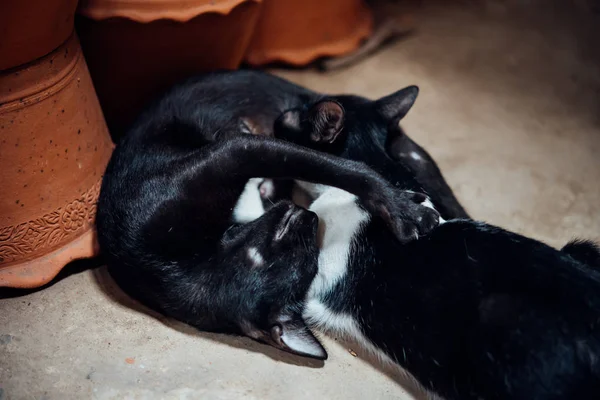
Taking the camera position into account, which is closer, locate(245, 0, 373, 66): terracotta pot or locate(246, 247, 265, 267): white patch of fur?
locate(246, 247, 265, 267): white patch of fur

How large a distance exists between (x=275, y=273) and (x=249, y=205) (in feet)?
1.17

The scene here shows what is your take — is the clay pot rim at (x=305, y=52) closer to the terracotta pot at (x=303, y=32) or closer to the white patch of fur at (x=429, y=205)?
the terracotta pot at (x=303, y=32)

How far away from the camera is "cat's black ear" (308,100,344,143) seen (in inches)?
87.7

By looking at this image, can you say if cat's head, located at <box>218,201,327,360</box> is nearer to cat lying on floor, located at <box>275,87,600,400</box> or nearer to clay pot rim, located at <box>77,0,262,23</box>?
cat lying on floor, located at <box>275,87,600,400</box>

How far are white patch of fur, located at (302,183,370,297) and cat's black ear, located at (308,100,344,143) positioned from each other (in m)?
0.20

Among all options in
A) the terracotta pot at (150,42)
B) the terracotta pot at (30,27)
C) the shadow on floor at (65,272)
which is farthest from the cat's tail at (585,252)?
the terracotta pot at (30,27)

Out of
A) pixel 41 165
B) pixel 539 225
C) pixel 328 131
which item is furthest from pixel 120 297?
pixel 539 225

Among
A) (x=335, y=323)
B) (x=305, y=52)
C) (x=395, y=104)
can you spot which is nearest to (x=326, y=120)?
(x=395, y=104)

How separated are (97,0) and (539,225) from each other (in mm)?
1783

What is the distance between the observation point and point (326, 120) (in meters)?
2.26

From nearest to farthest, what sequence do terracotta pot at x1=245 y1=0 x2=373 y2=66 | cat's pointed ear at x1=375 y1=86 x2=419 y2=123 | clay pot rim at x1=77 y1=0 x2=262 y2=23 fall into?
1. clay pot rim at x1=77 y1=0 x2=262 y2=23
2. cat's pointed ear at x1=375 y1=86 x2=419 y2=123
3. terracotta pot at x1=245 y1=0 x2=373 y2=66

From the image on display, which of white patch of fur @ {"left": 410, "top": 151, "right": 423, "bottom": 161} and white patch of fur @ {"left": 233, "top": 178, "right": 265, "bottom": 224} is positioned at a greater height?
white patch of fur @ {"left": 410, "top": 151, "right": 423, "bottom": 161}

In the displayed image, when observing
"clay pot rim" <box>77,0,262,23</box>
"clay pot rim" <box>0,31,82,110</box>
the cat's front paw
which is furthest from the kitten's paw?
"clay pot rim" <box>0,31,82,110</box>

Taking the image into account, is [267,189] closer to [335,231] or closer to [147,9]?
[335,231]
